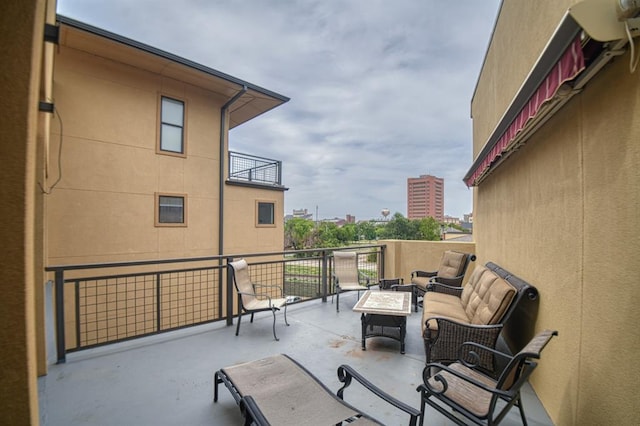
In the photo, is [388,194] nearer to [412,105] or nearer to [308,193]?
[308,193]

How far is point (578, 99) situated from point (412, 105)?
29.0 feet

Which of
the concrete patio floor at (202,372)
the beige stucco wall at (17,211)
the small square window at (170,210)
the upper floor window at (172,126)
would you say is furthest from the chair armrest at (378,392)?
the upper floor window at (172,126)

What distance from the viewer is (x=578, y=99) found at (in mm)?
1851

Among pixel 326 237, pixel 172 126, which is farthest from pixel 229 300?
pixel 326 237

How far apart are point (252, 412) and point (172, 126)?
24.4 feet

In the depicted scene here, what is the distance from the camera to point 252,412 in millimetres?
1791

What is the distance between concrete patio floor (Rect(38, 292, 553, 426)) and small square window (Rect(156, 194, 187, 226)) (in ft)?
13.2

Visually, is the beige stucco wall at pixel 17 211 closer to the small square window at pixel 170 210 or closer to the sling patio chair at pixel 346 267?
the sling patio chair at pixel 346 267

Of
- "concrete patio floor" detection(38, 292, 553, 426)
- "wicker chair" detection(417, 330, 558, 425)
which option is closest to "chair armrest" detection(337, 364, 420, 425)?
"wicker chair" detection(417, 330, 558, 425)

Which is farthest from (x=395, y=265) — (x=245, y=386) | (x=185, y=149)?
(x=185, y=149)

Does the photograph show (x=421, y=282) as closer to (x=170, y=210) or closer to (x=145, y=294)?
(x=145, y=294)

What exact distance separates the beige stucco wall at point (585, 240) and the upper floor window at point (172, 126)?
24.2 ft

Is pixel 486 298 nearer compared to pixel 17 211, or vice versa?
pixel 17 211

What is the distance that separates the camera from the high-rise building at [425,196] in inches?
1431
